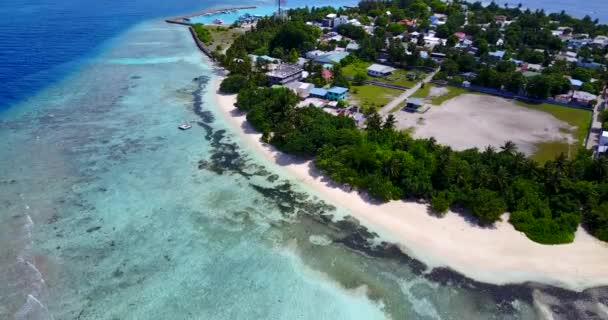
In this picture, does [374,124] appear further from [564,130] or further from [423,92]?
[564,130]

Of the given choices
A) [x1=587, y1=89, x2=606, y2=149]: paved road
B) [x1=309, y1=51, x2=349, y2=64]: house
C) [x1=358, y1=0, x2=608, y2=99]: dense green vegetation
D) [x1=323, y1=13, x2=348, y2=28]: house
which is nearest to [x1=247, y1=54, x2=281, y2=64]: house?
[x1=309, y1=51, x2=349, y2=64]: house

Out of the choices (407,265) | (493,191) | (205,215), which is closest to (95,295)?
(205,215)

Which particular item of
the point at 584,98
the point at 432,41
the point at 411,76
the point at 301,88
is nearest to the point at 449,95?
the point at 411,76

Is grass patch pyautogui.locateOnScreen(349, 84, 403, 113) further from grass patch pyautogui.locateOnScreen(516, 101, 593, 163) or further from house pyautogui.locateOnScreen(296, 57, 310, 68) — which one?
grass patch pyautogui.locateOnScreen(516, 101, 593, 163)

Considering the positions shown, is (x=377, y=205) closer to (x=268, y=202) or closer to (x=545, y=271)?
(x=268, y=202)

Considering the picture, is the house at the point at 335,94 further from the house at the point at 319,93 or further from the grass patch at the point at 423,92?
the grass patch at the point at 423,92

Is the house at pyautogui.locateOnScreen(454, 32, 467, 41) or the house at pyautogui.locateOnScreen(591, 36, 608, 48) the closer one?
the house at pyautogui.locateOnScreen(591, 36, 608, 48)
